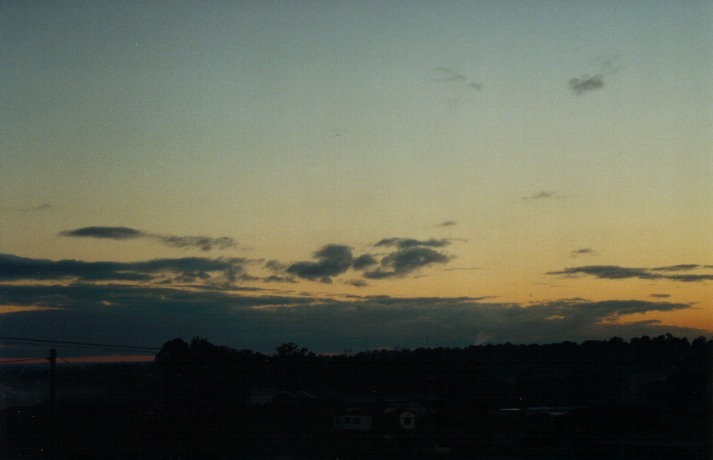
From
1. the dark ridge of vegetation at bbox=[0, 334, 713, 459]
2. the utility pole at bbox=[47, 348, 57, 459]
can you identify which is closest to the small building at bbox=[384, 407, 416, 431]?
the dark ridge of vegetation at bbox=[0, 334, 713, 459]

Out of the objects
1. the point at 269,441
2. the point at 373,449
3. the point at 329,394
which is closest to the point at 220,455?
the point at 269,441

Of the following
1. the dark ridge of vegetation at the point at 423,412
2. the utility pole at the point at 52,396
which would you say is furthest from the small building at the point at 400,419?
the utility pole at the point at 52,396

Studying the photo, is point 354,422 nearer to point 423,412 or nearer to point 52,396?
point 423,412

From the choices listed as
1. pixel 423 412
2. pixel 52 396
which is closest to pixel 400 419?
pixel 423 412

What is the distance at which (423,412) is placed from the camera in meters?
22.3

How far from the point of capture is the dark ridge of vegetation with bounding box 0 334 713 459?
655 inches

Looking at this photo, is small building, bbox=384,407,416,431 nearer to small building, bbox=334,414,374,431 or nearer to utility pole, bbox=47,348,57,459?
small building, bbox=334,414,374,431

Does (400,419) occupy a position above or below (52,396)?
below

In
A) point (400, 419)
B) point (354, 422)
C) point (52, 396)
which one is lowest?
point (354, 422)

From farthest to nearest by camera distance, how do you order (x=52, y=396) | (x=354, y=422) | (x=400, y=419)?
1. (x=354, y=422)
2. (x=400, y=419)
3. (x=52, y=396)

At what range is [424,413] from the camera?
2211 cm

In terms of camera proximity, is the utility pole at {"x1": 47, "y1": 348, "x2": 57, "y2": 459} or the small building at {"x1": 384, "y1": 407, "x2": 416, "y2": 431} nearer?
the utility pole at {"x1": 47, "y1": 348, "x2": 57, "y2": 459}

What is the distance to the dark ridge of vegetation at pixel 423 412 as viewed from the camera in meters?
16.6

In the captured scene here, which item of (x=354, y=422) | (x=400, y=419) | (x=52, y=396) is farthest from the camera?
(x=354, y=422)
